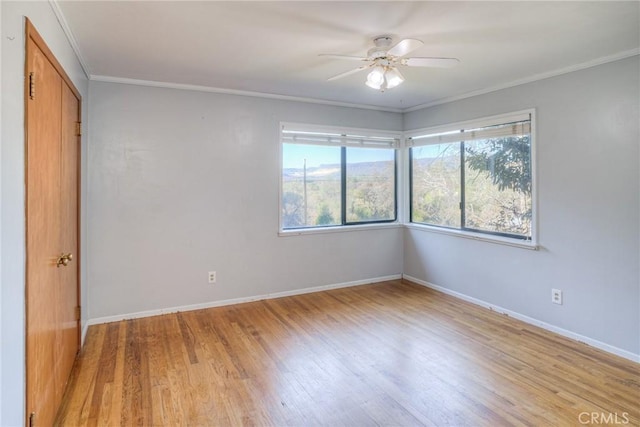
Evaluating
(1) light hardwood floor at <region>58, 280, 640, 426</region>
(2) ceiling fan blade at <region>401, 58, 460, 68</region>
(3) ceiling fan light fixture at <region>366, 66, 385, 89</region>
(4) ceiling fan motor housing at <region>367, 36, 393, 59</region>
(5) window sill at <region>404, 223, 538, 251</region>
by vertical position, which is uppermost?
(4) ceiling fan motor housing at <region>367, 36, 393, 59</region>

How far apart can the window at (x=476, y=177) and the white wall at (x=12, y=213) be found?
3.85 m

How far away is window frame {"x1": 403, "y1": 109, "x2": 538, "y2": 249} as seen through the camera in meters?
3.55

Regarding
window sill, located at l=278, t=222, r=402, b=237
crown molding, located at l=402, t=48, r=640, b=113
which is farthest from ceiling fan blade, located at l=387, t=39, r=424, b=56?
window sill, located at l=278, t=222, r=402, b=237

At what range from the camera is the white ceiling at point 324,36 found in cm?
217

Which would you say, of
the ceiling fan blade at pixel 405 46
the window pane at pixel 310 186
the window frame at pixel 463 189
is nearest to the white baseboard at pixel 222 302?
the window pane at pixel 310 186

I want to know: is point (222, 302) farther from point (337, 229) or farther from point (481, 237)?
point (481, 237)

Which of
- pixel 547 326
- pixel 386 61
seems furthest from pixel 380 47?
pixel 547 326

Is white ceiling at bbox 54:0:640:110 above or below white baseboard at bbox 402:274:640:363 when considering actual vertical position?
above

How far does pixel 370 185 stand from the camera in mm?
5090

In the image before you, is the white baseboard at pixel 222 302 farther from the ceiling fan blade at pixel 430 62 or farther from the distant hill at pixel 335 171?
the ceiling fan blade at pixel 430 62

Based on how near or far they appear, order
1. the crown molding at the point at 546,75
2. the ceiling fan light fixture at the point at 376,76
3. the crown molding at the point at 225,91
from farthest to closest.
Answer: the crown molding at the point at 225,91
the crown molding at the point at 546,75
the ceiling fan light fixture at the point at 376,76

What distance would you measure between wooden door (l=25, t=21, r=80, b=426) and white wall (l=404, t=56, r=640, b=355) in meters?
3.81

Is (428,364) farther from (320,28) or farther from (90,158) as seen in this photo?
(90,158)

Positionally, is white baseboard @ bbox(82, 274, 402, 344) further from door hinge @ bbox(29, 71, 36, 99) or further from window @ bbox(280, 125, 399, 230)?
door hinge @ bbox(29, 71, 36, 99)
